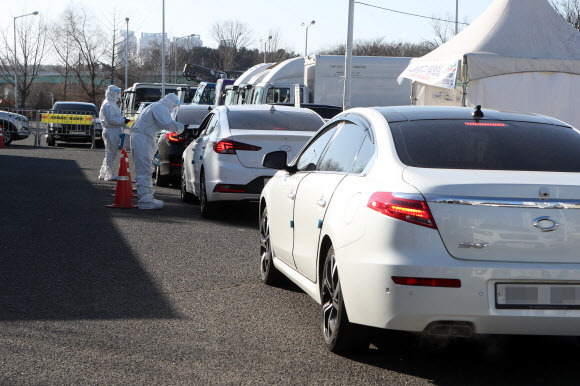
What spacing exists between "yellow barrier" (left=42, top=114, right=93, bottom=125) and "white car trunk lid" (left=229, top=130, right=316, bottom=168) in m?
23.3

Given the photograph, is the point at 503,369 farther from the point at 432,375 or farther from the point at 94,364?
the point at 94,364

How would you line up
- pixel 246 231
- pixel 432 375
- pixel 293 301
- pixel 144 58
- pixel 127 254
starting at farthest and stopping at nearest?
pixel 144 58
pixel 246 231
pixel 127 254
pixel 293 301
pixel 432 375

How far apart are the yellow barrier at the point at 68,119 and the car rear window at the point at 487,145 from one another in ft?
97.2

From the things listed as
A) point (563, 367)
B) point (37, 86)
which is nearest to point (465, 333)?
point (563, 367)

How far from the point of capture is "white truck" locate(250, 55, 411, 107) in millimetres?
28141

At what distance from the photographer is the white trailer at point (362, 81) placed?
28.3 m

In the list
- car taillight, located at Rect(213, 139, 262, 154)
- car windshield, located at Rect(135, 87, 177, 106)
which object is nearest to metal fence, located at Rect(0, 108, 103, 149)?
car windshield, located at Rect(135, 87, 177, 106)

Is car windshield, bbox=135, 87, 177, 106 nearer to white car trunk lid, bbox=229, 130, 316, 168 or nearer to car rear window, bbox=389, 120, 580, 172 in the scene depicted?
white car trunk lid, bbox=229, 130, 316, 168

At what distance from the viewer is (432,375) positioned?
16.7ft

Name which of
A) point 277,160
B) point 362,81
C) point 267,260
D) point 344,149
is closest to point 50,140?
point 362,81

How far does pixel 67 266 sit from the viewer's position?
8.50 m

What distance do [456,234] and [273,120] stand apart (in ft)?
26.2

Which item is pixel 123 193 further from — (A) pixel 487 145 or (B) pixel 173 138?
(A) pixel 487 145

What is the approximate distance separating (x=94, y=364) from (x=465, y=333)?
2.07 meters
